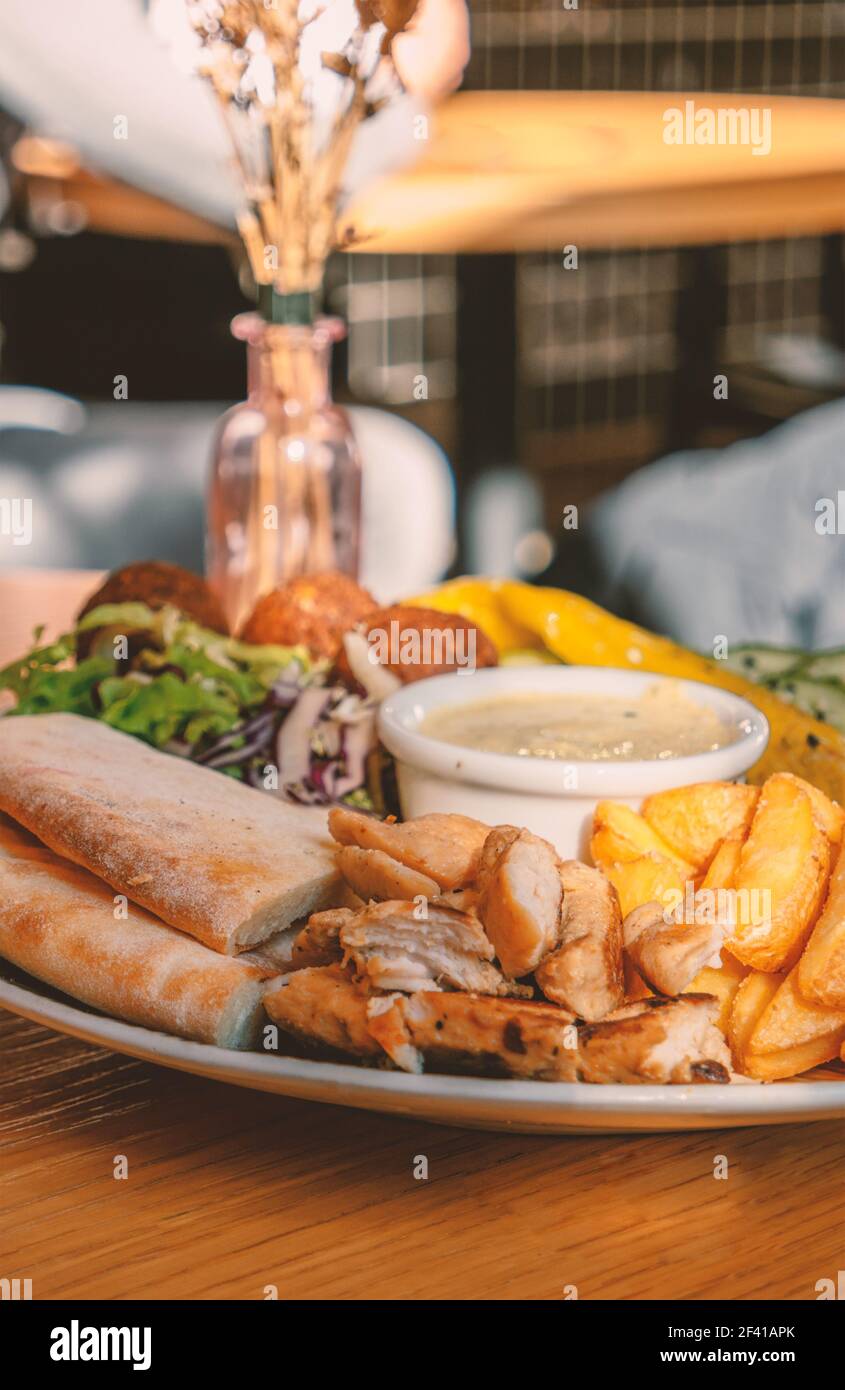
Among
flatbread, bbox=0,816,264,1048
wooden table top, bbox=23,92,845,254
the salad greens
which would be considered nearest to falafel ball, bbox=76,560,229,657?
the salad greens

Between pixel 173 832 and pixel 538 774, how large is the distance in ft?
1.00

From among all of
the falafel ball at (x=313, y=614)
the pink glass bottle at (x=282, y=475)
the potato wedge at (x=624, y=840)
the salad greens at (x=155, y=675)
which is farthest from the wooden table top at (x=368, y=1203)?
the pink glass bottle at (x=282, y=475)

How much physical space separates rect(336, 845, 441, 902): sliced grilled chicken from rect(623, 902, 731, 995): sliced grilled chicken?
140 mm

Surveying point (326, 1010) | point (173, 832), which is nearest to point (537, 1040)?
point (326, 1010)

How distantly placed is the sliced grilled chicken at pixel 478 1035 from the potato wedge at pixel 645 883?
0.20 meters

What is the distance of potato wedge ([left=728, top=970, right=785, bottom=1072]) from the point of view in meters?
0.96

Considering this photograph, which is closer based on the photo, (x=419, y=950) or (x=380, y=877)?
(x=419, y=950)

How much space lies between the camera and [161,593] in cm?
179

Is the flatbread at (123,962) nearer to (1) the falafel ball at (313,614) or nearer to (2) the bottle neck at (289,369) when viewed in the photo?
(1) the falafel ball at (313,614)

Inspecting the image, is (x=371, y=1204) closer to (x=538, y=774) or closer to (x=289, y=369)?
(x=538, y=774)

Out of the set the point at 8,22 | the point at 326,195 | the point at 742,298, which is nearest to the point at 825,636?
the point at 326,195

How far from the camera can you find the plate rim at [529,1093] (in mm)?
856

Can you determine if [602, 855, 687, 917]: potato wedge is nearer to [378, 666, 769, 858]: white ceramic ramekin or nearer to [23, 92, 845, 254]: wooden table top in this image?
[378, 666, 769, 858]: white ceramic ramekin
